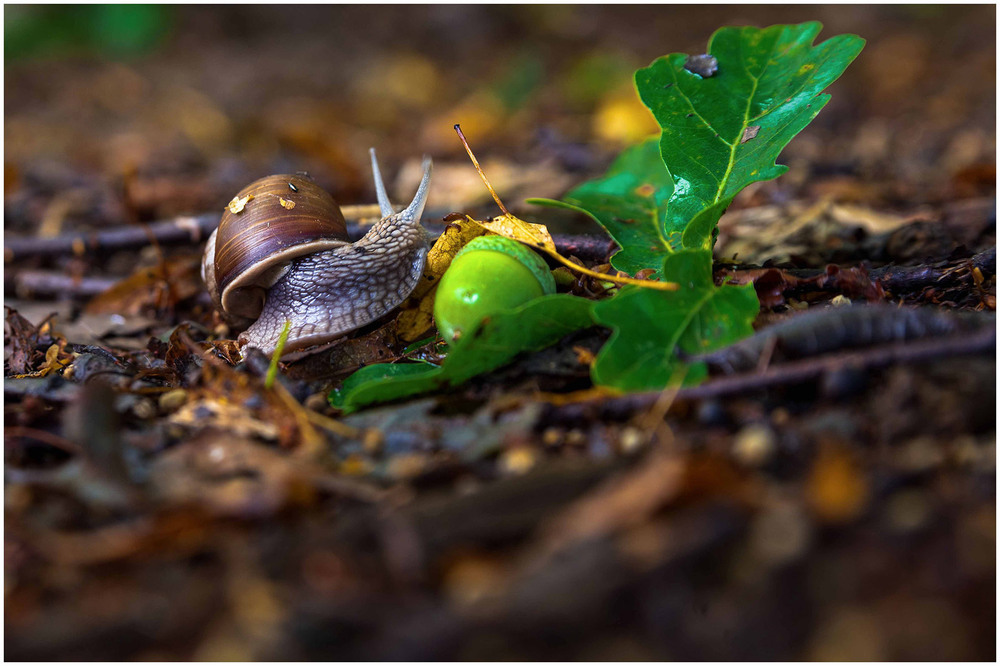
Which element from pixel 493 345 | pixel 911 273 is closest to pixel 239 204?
pixel 493 345

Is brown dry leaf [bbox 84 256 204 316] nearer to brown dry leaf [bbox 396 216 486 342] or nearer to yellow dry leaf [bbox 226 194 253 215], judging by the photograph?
yellow dry leaf [bbox 226 194 253 215]

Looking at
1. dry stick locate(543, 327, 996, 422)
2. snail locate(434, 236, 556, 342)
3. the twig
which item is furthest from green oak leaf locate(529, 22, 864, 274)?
the twig

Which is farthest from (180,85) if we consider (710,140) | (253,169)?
(710,140)

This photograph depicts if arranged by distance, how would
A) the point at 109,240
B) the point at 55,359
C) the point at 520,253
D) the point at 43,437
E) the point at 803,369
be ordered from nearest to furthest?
the point at 803,369 → the point at 43,437 → the point at 520,253 → the point at 55,359 → the point at 109,240

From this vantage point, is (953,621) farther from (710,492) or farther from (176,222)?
(176,222)

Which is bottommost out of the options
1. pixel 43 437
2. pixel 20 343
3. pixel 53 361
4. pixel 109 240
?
pixel 43 437

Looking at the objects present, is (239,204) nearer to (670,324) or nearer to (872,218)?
(670,324)

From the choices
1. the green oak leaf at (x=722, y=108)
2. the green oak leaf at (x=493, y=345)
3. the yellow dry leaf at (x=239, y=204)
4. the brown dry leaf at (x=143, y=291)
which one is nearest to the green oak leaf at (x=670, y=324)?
the green oak leaf at (x=493, y=345)
